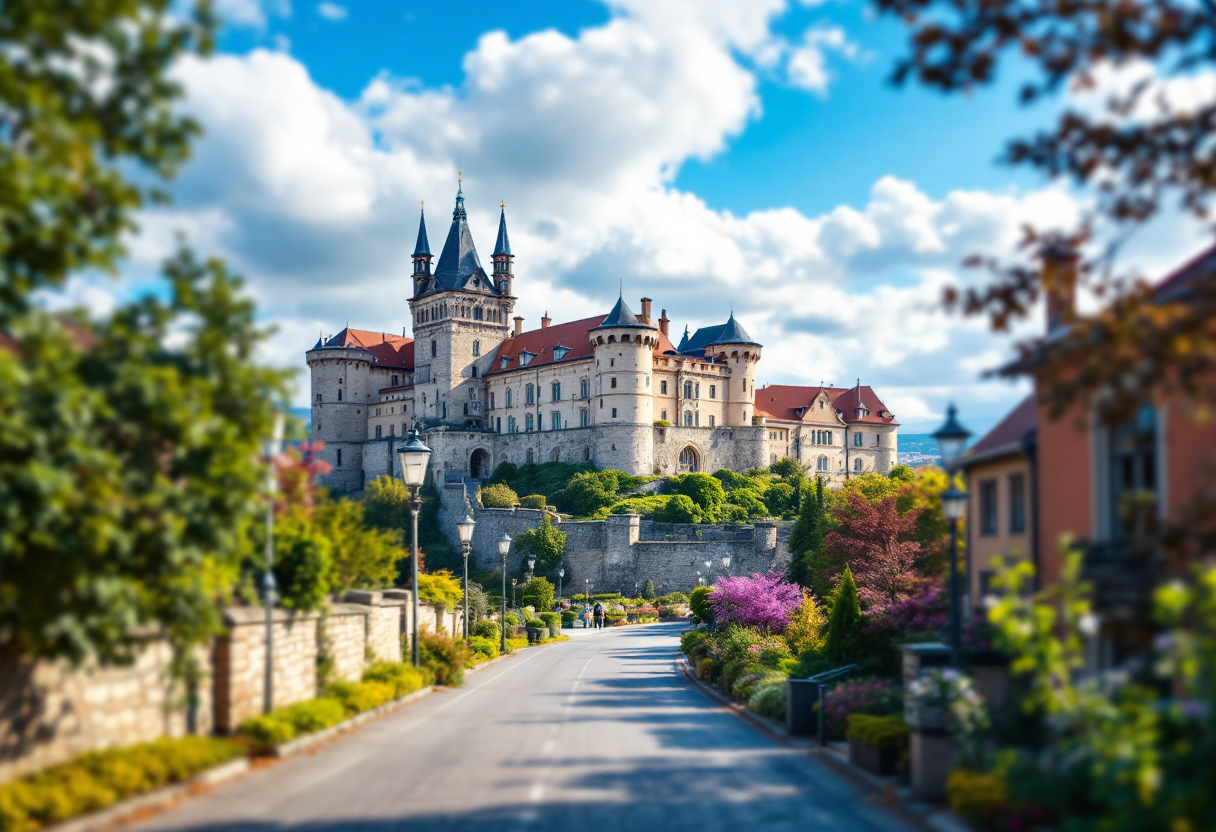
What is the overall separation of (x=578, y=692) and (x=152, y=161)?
17.9m

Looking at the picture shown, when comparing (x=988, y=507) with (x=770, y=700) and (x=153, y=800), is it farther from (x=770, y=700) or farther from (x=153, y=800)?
(x=153, y=800)

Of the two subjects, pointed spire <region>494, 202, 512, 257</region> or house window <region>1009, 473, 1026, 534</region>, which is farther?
pointed spire <region>494, 202, 512, 257</region>

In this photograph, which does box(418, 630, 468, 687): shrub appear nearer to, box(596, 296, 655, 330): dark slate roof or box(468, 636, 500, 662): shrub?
box(468, 636, 500, 662): shrub

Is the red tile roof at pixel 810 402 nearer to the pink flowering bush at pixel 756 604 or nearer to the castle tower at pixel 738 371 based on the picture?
the castle tower at pixel 738 371

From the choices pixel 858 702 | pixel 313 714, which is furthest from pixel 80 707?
pixel 858 702

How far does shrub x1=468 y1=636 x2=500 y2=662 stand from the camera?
33375 mm

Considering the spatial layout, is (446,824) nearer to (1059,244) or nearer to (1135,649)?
(1135,649)

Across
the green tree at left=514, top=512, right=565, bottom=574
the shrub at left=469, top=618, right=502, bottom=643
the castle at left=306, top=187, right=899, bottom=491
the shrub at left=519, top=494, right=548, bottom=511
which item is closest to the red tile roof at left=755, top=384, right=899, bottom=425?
the castle at left=306, top=187, right=899, bottom=491

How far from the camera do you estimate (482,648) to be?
3384 cm

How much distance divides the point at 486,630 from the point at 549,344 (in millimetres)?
67012

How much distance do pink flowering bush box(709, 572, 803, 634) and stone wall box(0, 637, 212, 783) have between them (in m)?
20.0

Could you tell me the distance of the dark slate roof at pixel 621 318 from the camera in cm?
9188

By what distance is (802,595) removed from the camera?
32844mm

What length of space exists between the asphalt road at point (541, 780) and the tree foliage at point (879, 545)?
34.4 feet
